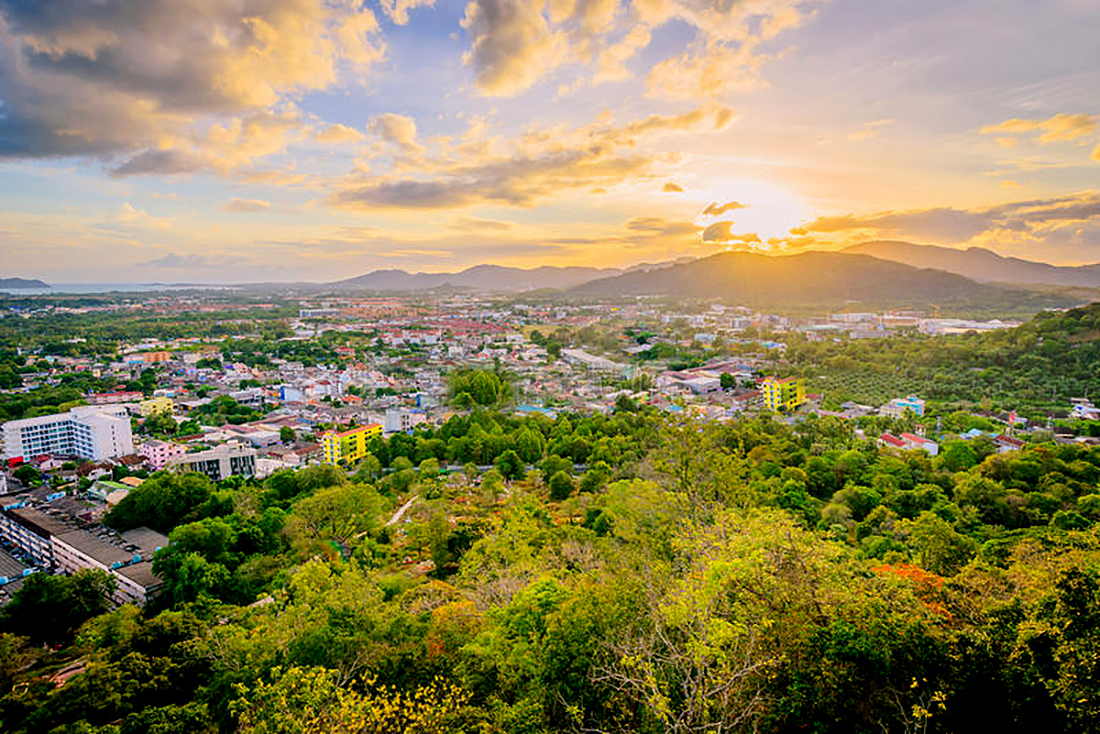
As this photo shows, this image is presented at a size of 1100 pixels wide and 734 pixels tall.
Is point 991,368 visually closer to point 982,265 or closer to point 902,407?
point 902,407

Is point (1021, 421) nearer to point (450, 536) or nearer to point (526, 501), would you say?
point (526, 501)

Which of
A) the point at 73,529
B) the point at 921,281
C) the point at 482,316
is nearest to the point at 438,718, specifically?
the point at 73,529

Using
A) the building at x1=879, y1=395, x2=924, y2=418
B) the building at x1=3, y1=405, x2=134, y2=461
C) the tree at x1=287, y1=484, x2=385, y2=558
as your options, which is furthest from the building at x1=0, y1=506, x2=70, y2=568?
the building at x1=879, y1=395, x2=924, y2=418

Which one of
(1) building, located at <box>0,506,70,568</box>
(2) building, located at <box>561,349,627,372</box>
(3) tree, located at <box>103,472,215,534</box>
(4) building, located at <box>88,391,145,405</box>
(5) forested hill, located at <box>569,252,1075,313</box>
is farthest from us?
(5) forested hill, located at <box>569,252,1075,313</box>

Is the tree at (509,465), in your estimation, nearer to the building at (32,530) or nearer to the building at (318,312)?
the building at (32,530)

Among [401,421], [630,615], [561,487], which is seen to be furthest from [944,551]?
[401,421]

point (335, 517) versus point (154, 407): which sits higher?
point (154, 407)

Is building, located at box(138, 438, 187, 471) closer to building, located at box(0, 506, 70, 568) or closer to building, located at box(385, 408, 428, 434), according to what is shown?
building, located at box(0, 506, 70, 568)
